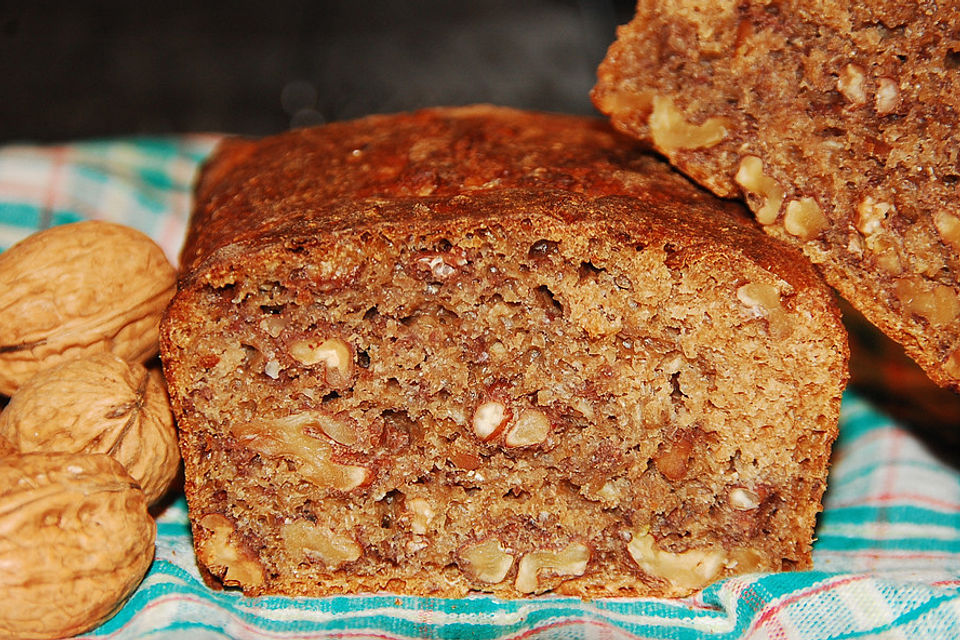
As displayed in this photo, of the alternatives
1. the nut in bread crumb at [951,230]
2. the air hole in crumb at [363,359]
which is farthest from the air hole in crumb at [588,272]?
the nut in bread crumb at [951,230]

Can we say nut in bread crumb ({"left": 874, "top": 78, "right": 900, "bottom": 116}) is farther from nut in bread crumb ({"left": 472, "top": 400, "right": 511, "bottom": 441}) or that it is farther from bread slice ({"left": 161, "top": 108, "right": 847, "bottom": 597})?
nut in bread crumb ({"left": 472, "top": 400, "right": 511, "bottom": 441})

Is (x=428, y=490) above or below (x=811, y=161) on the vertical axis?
below

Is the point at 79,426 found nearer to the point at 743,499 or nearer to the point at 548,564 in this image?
the point at 548,564

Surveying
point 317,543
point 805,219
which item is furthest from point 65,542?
point 805,219

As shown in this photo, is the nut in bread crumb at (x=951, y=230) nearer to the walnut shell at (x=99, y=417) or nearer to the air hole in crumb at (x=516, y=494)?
the air hole in crumb at (x=516, y=494)

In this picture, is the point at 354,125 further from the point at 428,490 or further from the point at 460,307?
the point at 428,490

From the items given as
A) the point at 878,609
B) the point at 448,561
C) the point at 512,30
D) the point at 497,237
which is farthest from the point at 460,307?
the point at 512,30
